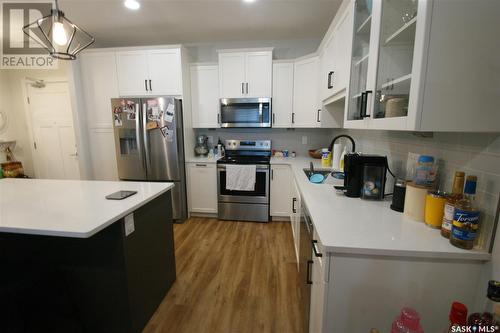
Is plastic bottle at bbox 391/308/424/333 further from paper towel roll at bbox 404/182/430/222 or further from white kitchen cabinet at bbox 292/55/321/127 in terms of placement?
white kitchen cabinet at bbox 292/55/321/127

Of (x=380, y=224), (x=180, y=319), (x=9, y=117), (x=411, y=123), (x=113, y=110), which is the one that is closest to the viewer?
(x=411, y=123)

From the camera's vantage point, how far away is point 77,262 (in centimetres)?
137

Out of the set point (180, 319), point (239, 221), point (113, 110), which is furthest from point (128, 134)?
point (180, 319)

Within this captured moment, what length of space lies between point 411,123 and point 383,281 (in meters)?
0.64

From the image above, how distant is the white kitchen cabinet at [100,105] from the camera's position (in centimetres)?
307

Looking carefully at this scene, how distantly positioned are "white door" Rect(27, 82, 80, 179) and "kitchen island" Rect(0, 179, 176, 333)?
2.63 metres

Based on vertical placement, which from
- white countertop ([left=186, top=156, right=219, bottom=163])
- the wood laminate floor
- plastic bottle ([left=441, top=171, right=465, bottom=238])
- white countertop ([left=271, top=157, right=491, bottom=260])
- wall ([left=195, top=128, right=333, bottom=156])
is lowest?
→ the wood laminate floor

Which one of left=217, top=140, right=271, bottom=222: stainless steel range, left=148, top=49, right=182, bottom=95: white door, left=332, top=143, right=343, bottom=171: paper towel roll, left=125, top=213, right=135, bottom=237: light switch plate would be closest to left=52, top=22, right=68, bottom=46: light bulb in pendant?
left=125, top=213, right=135, bottom=237: light switch plate

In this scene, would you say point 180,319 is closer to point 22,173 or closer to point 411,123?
point 411,123

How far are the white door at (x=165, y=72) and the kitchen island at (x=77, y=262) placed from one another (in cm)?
188

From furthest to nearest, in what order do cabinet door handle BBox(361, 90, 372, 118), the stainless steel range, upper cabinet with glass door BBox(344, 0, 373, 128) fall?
1. the stainless steel range
2. upper cabinet with glass door BBox(344, 0, 373, 128)
3. cabinet door handle BBox(361, 90, 372, 118)

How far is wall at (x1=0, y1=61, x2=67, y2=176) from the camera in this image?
12.1ft

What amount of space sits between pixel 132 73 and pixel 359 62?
287 centimetres

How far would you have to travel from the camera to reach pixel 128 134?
304cm
